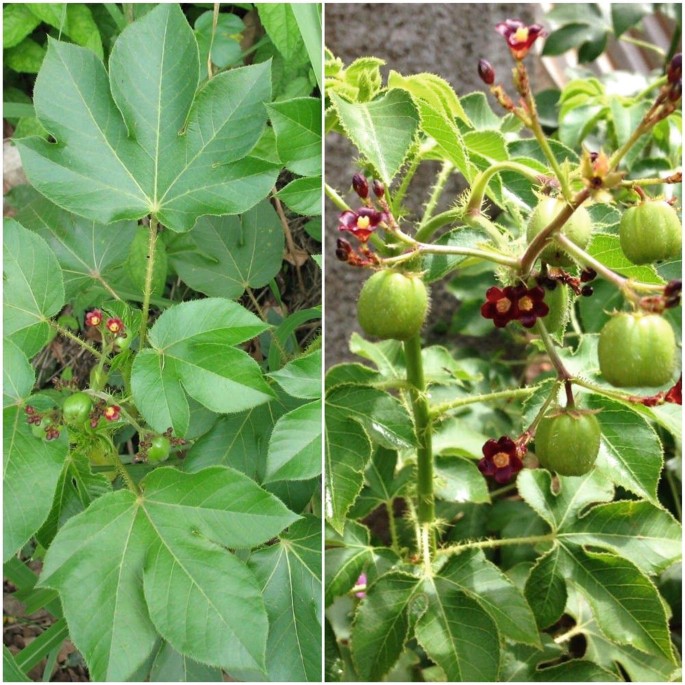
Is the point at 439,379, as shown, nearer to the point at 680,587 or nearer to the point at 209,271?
the point at 209,271

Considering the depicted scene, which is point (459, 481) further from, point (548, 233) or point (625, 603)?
point (548, 233)

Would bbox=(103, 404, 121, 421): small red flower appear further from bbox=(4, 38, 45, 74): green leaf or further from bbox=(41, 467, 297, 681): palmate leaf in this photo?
bbox=(4, 38, 45, 74): green leaf

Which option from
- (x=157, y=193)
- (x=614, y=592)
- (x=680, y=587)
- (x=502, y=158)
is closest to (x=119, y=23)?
(x=157, y=193)

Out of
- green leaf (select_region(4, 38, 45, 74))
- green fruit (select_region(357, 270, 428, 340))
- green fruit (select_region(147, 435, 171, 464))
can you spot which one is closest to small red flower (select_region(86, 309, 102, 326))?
green fruit (select_region(147, 435, 171, 464))

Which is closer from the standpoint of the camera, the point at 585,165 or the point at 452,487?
the point at 585,165

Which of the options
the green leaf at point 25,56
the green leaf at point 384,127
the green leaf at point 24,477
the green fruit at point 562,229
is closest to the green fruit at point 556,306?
the green fruit at point 562,229

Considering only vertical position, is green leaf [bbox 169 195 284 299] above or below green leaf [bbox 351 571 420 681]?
above

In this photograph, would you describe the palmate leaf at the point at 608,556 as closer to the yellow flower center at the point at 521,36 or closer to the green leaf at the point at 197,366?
the green leaf at the point at 197,366
